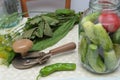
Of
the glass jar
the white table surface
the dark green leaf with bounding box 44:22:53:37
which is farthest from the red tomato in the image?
the dark green leaf with bounding box 44:22:53:37

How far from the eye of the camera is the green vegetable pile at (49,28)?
2.79 feet

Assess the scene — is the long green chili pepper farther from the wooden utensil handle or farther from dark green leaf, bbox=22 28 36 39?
dark green leaf, bbox=22 28 36 39

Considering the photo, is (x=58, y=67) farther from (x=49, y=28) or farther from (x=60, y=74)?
(x=49, y=28)

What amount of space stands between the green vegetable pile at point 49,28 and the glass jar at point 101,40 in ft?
0.64

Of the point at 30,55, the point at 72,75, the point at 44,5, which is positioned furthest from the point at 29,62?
the point at 44,5

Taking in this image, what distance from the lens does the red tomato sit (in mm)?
648

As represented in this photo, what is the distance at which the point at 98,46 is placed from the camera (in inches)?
25.6

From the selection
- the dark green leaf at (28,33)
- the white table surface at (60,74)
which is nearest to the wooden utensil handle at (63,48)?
the white table surface at (60,74)

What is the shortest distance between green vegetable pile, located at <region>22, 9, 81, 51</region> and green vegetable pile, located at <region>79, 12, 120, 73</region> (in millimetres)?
208

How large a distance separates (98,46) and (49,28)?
290 millimetres

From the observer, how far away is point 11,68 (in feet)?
2.47

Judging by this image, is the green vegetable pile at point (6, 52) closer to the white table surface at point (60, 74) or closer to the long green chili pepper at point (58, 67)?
the white table surface at point (60, 74)

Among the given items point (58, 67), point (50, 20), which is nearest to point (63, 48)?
point (58, 67)

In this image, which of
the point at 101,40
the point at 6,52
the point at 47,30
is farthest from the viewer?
the point at 47,30
